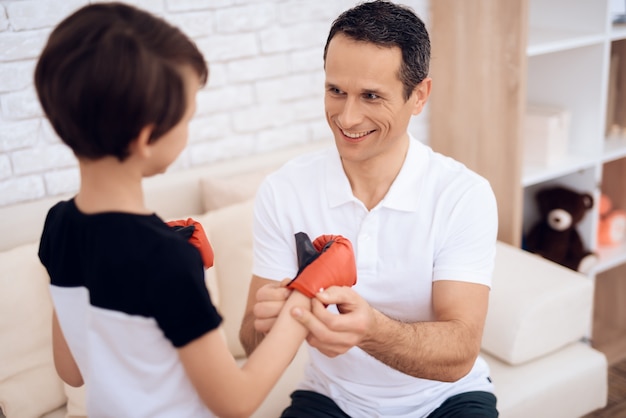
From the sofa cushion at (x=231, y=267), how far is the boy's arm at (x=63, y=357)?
0.78 metres

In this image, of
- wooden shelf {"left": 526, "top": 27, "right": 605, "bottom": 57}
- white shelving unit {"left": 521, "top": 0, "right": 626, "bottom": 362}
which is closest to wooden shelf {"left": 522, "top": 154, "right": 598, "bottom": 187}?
white shelving unit {"left": 521, "top": 0, "right": 626, "bottom": 362}

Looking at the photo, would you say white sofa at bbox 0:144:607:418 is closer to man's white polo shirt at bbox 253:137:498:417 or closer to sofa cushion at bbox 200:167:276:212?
sofa cushion at bbox 200:167:276:212

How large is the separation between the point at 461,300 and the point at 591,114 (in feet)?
4.64

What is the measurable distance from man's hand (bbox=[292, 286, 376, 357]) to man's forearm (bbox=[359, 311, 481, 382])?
0.06 m

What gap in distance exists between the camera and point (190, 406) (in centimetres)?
97

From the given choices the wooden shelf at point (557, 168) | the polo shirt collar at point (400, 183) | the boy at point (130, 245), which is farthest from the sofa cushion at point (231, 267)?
the wooden shelf at point (557, 168)

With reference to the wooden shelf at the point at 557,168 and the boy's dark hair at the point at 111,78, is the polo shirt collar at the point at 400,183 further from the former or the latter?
the wooden shelf at the point at 557,168

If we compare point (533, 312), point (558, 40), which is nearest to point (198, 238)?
point (533, 312)

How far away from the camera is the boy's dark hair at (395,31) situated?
1.38 metres

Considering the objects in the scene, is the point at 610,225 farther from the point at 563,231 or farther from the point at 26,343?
the point at 26,343

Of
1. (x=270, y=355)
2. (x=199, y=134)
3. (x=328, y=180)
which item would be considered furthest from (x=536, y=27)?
(x=270, y=355)

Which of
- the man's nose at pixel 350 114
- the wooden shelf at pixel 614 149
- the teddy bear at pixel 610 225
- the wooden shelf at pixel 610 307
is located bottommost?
the wooden shelf at pixel 610 307

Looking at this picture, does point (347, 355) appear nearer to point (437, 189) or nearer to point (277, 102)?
point (437, 189)

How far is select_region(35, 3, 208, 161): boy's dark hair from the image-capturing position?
0.79m
